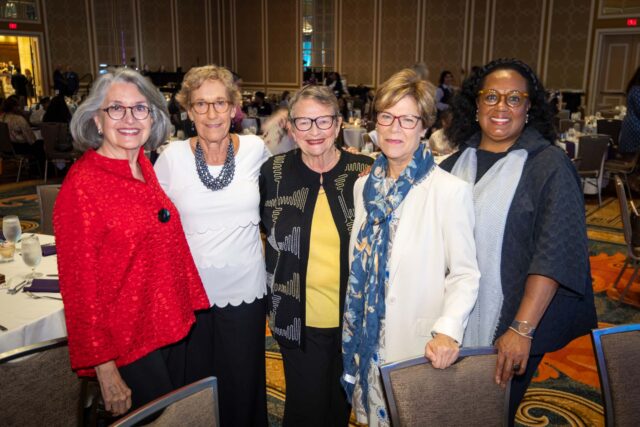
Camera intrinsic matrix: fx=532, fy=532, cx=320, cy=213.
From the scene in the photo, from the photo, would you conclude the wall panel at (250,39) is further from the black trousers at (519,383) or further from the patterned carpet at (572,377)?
the black trousers at (519,383)

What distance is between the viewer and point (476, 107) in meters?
1.93

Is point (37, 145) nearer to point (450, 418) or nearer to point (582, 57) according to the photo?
point (450, 418)

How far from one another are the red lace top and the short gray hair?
2.02 feet

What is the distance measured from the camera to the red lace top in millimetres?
1601

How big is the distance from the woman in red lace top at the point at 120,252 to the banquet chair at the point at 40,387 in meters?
0.11

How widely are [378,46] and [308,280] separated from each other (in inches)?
604

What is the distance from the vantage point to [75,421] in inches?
76.3

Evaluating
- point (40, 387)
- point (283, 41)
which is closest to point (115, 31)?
point (283, 41)

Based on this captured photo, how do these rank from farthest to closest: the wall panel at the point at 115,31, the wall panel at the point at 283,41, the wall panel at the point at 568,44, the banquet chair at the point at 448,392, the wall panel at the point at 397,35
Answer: the wall panel at the point at 283,41, the wall panel at the point at 115,31, the wall panel at the point at 397,35, the wall panel at the point at 568,44, the banquet chair at the point at 448,392

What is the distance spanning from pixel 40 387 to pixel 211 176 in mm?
962

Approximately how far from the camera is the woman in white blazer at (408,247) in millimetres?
1622

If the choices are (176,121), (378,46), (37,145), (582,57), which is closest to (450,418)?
(176,121)

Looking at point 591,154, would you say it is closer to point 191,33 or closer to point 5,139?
point 5,139

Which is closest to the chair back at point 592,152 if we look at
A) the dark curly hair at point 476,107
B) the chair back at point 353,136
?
the chair back at point 353,136
